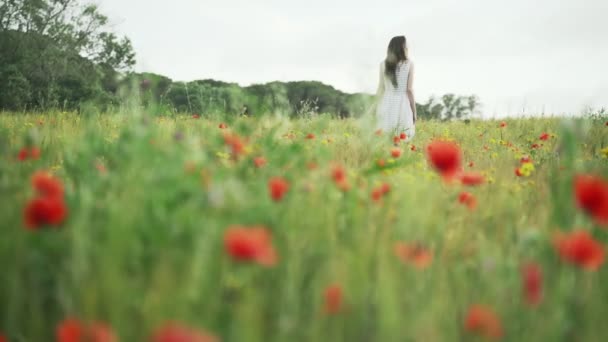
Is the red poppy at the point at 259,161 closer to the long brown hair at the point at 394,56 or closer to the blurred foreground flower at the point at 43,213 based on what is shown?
the blurred foreground flower at the point at 43,213

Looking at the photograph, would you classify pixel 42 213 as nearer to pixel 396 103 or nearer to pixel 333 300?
pixel 333 300

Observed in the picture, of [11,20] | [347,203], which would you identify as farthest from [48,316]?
[11,20]

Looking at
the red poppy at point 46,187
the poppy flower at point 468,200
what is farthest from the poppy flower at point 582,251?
the red poppy at point 46,187

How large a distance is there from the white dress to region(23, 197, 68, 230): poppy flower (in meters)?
5.67

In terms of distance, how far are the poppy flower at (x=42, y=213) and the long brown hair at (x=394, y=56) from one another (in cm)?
600

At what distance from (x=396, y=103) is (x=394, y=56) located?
2.30 feet

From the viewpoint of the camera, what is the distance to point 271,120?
10.8 feet

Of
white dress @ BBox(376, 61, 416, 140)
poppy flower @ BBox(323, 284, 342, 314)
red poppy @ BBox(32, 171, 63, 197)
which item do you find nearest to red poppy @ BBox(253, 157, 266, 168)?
red poppy @ BBox(32, 171, 63, 197)

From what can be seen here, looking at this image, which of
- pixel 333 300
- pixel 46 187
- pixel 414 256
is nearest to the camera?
pixel 333 300

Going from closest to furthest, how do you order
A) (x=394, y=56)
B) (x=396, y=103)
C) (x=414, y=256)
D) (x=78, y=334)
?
(x=78, y=334) < (x=414, y=256) < (x=394, y=56) < (x=396, y=103)

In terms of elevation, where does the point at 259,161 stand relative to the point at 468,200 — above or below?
above

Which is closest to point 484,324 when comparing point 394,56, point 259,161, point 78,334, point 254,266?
point 254,266

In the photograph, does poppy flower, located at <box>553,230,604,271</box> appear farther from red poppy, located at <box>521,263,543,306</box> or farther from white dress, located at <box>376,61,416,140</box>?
white dress, located at <box>376,61,416,140</box>

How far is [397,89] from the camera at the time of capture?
6.59 meters
